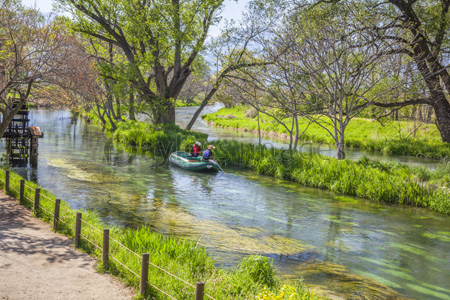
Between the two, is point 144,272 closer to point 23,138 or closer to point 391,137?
point 23,138

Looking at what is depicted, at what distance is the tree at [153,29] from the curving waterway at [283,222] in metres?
11.2

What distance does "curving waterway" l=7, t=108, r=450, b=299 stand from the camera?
10.1 meters

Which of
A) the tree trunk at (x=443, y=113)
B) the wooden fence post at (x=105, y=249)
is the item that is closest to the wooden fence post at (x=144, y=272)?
the wooden fence post at (x=105, y=249)

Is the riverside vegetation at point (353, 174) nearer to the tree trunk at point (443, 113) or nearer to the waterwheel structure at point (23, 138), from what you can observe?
the waterwheel structure at point (23, 138)

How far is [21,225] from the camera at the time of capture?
35.2ft

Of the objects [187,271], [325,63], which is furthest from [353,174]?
[187,271]

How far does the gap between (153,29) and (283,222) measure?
21.9m

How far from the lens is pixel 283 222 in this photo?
14.7 m

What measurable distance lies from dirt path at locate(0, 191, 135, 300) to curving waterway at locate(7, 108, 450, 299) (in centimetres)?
343

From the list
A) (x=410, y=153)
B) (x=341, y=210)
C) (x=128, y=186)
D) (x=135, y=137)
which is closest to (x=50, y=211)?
(x=128, y=186)

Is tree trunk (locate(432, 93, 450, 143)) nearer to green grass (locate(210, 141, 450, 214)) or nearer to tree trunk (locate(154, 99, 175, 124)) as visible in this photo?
green grass (locate(210, 141, 450, 214))

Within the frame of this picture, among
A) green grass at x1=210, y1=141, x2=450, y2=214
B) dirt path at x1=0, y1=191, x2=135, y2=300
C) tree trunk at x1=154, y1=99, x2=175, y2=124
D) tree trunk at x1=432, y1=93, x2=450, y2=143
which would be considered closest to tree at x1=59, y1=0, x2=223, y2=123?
tree trunk at x1=154, y1=99, x2=175, y2=124

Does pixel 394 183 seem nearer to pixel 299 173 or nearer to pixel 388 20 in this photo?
pixel 299 173

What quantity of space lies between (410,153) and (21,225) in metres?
30.0
